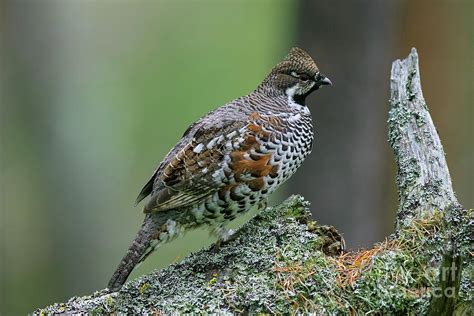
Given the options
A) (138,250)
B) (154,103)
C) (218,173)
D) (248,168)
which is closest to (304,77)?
(248,168)

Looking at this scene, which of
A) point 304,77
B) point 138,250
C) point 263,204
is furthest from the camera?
point 304,77

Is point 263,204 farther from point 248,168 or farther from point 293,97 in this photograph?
point 293,97

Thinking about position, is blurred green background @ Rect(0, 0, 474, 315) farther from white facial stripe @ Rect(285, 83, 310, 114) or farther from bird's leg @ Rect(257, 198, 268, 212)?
white facial stripe @ Rect(285, 83, 310, 114)

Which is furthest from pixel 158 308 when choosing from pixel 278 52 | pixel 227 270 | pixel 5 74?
pixel 5 74

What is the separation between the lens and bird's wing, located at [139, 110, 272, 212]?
473 cm

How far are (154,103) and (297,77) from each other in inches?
343

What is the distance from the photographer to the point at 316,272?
393cm

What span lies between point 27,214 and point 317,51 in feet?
16.5

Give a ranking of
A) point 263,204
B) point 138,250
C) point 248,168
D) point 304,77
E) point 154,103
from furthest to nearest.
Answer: point 154,103 → point 304,77 → point 263,204 → point 248,168 → point 138,250

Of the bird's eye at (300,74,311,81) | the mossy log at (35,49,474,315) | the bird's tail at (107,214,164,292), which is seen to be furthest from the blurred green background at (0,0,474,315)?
the bird's eye at (300,74,311,81)

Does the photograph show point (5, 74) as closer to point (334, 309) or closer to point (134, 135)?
point (134, 135)

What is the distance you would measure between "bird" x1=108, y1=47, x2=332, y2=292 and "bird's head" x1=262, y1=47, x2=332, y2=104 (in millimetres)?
395

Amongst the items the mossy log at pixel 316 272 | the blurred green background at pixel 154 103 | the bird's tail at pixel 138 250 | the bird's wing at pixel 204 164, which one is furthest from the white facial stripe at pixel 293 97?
the blurred green background at pixel 154 103

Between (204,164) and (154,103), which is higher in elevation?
(204,164)
